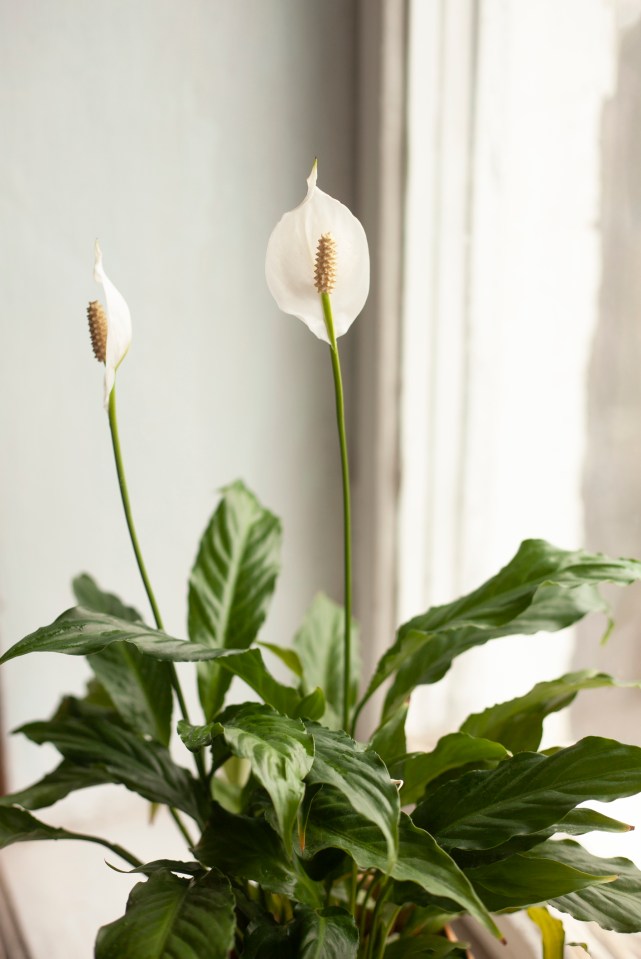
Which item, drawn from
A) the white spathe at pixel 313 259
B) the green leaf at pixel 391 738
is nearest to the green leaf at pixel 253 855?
the green leaf at pixel 391 738

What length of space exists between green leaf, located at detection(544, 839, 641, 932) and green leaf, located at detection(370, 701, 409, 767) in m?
0.12

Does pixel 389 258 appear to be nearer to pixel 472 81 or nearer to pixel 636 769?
Answer: pixel 472 81

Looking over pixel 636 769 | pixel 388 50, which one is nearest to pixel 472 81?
pixel 388 50

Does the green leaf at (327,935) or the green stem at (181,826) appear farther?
the green stem at (181,826)

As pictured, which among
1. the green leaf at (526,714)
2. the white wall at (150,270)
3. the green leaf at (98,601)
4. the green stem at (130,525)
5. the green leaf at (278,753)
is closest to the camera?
the green leaf at (278,753)

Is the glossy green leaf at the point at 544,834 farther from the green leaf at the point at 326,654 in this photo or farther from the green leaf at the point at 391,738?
the green leaf at the point at 326,654

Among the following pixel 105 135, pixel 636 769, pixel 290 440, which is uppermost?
pixel 105 135

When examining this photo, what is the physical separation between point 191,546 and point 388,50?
2.00 ft

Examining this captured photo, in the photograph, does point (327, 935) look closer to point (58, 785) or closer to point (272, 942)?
point (272, 942)

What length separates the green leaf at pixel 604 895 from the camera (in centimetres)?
53

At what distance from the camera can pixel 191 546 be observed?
1.05 meters

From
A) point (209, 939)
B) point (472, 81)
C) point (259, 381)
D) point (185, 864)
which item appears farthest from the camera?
point (259, 381)

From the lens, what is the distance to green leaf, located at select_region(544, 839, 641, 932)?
1.74 ft

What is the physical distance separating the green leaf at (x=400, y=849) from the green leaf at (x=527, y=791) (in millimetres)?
56
